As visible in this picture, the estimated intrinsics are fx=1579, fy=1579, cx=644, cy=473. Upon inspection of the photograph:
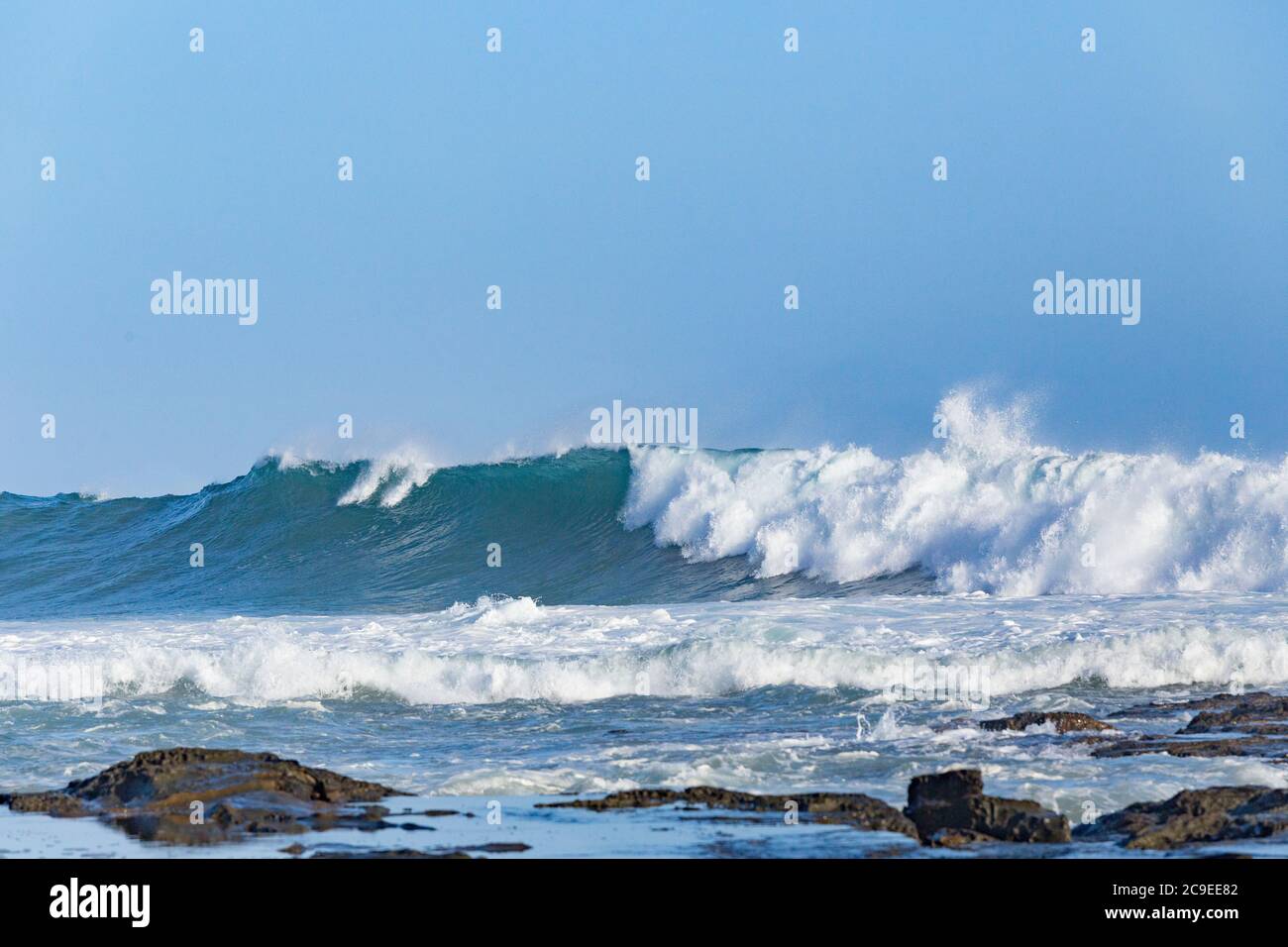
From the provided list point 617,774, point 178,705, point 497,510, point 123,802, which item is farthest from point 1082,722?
point 497,510

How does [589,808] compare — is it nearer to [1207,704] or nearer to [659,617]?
[1207,704]

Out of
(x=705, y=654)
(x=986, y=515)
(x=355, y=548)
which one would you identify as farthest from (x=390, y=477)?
(x=705, y=654)

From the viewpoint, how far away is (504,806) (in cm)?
899

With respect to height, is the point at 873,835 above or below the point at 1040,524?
below

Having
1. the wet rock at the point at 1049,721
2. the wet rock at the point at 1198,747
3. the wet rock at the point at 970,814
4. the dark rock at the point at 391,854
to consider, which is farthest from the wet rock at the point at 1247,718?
the dark rock at the point at 391,854

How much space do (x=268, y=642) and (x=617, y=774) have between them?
24.3 feet

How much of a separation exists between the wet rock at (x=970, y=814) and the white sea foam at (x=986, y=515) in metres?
15.6

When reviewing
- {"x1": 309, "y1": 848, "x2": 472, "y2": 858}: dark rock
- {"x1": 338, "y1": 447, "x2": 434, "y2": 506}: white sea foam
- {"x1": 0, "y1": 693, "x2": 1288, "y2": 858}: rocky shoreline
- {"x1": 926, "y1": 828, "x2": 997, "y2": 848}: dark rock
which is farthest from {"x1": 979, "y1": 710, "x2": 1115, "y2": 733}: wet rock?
{"x1": 338, "y1": 447, "x2": 434, "y2": 506}: white sea foam

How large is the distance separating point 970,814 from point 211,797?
13.3 feet

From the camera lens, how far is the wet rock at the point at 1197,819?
24.8ft

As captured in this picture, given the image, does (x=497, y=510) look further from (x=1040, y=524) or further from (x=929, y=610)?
(x=929, y=610)

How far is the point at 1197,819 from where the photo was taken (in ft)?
25.6

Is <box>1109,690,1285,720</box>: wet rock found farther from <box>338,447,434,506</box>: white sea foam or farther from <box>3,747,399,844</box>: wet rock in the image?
<box>338,447,434,506</box>: white sea foam
